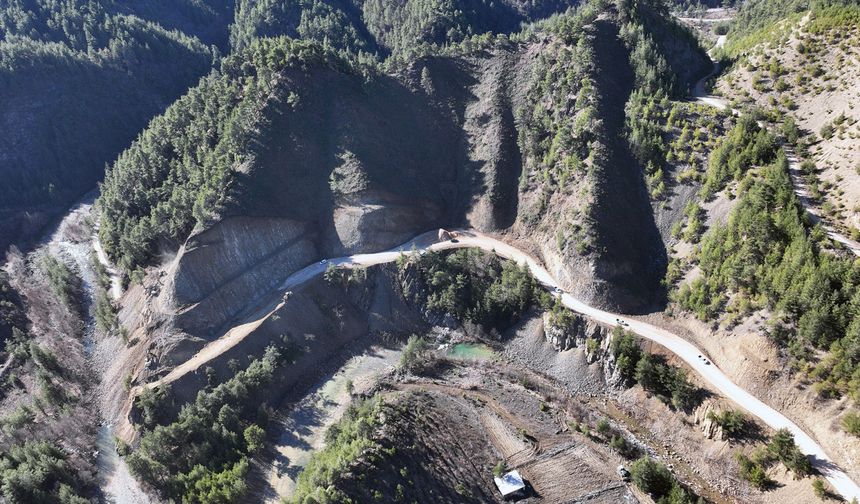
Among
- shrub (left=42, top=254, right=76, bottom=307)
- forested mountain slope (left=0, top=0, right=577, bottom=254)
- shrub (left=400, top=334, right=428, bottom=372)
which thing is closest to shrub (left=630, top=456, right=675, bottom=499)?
shrub (left=400, top=334, right=428, bottom=372)

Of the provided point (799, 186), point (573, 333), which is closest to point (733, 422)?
point (573, 333)

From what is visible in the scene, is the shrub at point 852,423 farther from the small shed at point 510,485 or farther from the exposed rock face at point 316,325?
the exposed rock face at point 316,325

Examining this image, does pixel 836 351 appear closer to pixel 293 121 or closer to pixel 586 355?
pixel 586 355

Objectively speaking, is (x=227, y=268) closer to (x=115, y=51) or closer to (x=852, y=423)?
(x=852, y=423)

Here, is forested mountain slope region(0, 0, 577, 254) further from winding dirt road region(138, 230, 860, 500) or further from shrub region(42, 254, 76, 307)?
winding dirt road region(138, 230, 860, 500)

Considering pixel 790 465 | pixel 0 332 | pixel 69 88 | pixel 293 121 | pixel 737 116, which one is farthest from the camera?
Result: pixel 69 88

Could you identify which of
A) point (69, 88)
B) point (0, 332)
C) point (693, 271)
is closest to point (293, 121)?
point (0, 332)

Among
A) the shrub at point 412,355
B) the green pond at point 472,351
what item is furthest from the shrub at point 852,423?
the shrub at point 412,355
